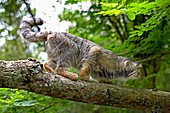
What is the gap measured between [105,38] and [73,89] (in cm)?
311

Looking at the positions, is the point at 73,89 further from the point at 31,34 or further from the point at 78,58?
the point at 31,34

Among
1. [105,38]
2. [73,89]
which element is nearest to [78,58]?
[73,89]

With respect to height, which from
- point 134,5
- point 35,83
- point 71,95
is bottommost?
point 71,95

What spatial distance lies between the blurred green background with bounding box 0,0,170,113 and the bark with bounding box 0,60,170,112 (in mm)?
671

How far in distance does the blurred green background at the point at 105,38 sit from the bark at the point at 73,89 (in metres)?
0.67

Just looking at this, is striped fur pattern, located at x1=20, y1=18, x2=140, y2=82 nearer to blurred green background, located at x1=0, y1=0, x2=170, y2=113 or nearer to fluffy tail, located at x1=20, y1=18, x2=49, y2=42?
fluffy tail, located at x1=20, y1=18, x2=49, y2=42

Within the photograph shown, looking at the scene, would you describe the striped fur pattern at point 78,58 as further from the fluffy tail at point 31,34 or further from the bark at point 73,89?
the bark at point 73,89

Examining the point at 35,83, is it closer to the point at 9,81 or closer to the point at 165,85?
the point at 9,81

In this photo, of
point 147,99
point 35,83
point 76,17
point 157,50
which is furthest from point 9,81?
point 76,17

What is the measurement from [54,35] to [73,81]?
78cm

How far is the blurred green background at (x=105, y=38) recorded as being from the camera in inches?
123

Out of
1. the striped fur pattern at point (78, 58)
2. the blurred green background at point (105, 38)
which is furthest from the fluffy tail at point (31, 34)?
the blurred green background at point (105, 38)

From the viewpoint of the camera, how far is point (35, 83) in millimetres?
2711

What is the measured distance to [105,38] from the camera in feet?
19.4
